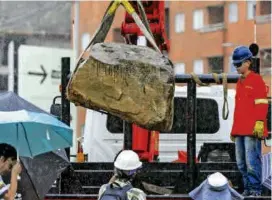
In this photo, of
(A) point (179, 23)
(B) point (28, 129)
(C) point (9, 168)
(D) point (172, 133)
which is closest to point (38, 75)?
(D) point (172, 133)

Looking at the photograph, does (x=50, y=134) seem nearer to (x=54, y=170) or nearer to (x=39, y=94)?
(x=54, y=170)

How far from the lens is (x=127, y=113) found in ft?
22.7

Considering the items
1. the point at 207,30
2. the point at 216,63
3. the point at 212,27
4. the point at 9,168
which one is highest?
the point at 212,27

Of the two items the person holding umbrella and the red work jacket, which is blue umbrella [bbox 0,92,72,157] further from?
the red work jacket

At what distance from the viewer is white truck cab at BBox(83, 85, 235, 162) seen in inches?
461

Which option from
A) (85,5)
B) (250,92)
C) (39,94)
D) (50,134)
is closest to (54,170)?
(50,134)

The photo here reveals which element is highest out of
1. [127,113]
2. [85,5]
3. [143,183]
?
[85,5]

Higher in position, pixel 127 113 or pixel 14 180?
pixel 127 113

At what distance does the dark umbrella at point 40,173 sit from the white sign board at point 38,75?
1769 cm

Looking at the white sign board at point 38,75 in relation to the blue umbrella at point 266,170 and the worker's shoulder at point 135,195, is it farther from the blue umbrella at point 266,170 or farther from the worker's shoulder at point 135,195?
the worker's shoulder at point 135,195

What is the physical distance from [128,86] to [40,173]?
1.08 m

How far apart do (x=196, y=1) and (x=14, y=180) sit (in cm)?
3703

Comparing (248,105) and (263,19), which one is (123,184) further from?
(263,19)

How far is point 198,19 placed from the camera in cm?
4378
